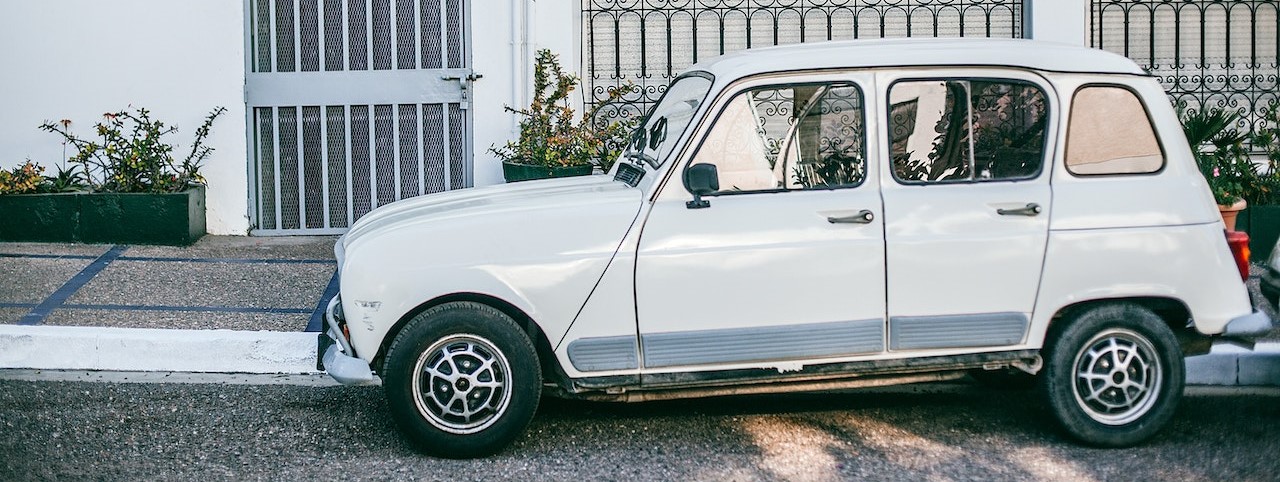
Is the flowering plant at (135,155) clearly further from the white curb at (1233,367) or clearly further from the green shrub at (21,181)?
the white curb at (1233,367)

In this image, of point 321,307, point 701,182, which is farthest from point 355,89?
point 701,182

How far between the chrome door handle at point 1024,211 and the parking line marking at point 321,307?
3.34m

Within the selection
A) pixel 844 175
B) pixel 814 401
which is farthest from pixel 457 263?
pixel 814 401

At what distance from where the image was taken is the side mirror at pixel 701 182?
214 inches

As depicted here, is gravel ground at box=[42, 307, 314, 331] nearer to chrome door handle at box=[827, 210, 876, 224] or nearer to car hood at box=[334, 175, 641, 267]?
car hood at box=[334, 175, 641, 267]

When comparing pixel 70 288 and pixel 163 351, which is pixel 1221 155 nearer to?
pixel 163 351

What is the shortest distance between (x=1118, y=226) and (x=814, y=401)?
5.44ft

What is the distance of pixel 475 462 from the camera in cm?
553

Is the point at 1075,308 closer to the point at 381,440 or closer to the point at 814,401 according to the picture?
the point at 814,401

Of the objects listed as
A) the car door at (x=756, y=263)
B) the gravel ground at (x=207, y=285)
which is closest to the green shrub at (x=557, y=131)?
the gravel ground at (x=207, y=285)

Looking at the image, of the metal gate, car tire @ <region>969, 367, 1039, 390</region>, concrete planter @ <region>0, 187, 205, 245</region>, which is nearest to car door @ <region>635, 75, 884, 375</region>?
car tire @ <region>969, 367, 1039, 390</region>

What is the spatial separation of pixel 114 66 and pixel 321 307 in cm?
355

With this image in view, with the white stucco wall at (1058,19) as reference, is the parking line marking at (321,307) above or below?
below

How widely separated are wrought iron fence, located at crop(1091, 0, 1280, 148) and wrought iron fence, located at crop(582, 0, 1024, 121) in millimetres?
807
